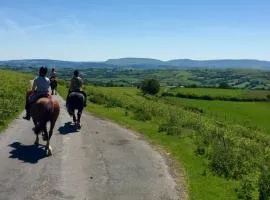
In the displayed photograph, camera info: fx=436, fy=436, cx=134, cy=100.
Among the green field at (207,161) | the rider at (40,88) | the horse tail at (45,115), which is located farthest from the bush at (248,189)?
the rider at (40,88)

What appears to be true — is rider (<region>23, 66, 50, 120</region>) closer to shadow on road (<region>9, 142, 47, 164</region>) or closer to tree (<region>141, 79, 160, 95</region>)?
shadow on road (<region>9, 142, 47, 164</region>)

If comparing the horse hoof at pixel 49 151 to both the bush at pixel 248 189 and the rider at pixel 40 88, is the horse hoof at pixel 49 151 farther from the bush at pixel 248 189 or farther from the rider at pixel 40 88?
the bush at pixel 248 189

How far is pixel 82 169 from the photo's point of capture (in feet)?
47.3

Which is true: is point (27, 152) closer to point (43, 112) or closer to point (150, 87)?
point (43, 112)

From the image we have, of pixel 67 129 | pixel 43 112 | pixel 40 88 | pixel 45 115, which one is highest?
pixel 40 88

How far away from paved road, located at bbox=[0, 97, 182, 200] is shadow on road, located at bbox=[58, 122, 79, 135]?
0.12m

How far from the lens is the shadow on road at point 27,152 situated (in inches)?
607

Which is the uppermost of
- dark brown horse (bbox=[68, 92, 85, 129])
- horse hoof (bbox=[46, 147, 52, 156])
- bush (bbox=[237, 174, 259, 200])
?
dark brown horse (bbox=[68, 92, 85, 129])

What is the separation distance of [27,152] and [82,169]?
311cm

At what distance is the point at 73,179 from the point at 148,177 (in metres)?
2.46

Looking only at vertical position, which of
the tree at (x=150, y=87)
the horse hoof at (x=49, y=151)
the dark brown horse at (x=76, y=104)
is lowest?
the tree at (x=150, y=87)

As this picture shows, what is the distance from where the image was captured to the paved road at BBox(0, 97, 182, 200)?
39.4 feet

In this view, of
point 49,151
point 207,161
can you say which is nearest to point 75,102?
point 49,151

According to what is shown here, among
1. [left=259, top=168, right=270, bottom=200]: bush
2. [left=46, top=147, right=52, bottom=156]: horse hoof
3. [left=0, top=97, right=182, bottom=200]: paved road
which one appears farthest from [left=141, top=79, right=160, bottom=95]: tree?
[left=259, top=168, right=270, bottom=200]: bush
